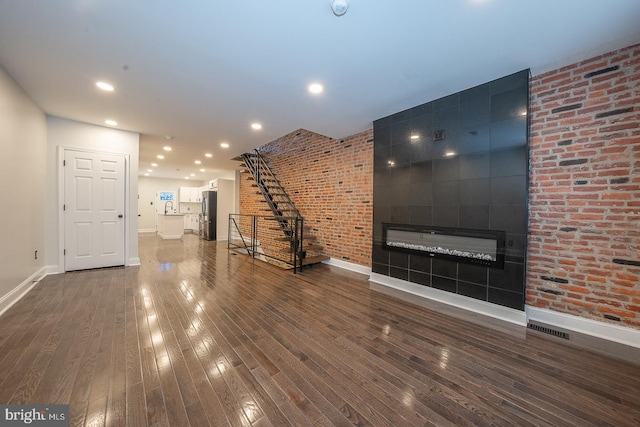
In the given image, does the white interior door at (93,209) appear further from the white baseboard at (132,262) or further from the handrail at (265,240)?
the handrail at (265,240)

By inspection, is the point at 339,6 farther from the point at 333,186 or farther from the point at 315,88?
the point at 333,186

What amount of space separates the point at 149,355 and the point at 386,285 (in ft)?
9.84

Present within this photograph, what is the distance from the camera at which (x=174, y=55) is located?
7.38 ft

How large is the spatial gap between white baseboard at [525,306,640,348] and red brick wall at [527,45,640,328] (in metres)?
0.06

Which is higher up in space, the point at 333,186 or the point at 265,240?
the point at 333,186

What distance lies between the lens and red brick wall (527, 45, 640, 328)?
206cm

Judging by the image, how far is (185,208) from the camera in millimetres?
11477

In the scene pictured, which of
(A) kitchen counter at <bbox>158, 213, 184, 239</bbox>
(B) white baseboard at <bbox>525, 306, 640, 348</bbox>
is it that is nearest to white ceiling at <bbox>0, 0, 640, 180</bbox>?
(B) white baseboard at <bbox>525, 306, 640, 348</bbox>

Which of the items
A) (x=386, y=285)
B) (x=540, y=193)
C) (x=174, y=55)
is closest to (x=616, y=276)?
(x=540, y=193)

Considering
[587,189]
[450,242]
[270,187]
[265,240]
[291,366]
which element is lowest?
[291,366]

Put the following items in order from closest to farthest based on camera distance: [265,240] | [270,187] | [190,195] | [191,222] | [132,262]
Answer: [132,262]
[270,187]
[265,240]
[191,222]
[190,195]

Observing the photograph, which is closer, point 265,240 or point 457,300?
point 457,300

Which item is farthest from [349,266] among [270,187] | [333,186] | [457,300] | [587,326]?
[270,187]

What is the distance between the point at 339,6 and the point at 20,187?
14.4ft
